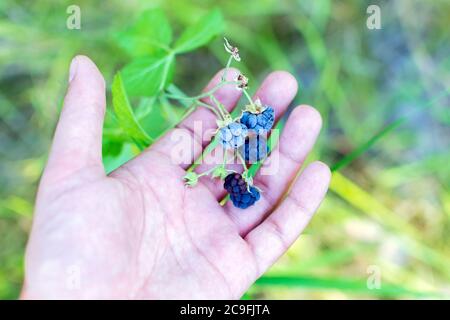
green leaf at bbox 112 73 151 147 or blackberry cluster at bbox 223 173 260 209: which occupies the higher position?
green leaf at bbox 112 73 151 147

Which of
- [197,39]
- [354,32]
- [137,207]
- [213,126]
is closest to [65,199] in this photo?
[137,207]

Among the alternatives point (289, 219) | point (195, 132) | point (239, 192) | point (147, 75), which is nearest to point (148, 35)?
point (147, 75)

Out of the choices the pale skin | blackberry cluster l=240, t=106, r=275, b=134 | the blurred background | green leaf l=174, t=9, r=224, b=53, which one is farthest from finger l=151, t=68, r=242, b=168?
the blurred background

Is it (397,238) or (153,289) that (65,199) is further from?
(397,238)

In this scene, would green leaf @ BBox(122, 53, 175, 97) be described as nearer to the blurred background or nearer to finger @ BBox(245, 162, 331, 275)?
finger @ BBox(245, 162, 331, 275)

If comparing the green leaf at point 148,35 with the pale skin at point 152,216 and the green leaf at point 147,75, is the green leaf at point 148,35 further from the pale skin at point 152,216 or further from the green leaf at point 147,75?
the pale skin at point 152,216
